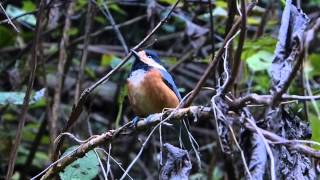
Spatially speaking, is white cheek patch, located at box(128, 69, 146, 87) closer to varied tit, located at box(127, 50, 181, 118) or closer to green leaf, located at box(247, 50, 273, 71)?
varied tit, located at box(127, 50, 181, 118)

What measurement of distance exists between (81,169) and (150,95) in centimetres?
66

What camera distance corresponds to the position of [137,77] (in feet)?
8.38

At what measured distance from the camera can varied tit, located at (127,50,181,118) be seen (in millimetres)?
2473

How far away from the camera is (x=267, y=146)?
115cm

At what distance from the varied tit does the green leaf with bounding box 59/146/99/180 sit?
0.60 metres

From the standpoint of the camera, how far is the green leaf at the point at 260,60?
9.84 feet

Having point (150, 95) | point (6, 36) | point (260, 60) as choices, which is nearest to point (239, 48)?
point (150, 95)

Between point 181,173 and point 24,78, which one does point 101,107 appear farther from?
point 181,173

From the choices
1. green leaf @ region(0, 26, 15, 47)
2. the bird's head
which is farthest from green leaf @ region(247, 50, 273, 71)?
green leaf @ region(0, 26, 15, 47)

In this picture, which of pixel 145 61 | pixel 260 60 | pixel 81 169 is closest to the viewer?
pixel 81 169

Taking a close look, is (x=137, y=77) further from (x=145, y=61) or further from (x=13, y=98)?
(x=13, y=98)

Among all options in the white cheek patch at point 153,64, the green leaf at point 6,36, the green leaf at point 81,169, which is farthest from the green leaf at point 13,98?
the green leaf at point 6,36

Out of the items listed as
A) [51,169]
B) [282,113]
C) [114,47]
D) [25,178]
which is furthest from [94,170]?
[114,47]

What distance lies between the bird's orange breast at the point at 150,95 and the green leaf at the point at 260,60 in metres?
0.65
